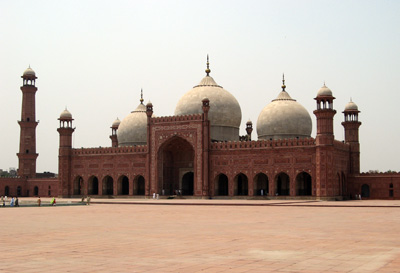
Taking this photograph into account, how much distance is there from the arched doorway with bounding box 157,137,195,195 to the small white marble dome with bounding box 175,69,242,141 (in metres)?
2.33

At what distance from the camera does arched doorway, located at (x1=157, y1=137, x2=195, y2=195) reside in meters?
40.8

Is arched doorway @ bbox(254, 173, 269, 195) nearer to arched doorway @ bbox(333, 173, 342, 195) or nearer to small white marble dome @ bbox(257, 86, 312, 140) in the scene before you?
small white marble dome @ bbox(257, 86, 312, 140)

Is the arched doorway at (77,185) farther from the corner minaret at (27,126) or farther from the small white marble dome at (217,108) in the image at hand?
the small white marble dome at (217,108)

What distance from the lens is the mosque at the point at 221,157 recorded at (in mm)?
35188

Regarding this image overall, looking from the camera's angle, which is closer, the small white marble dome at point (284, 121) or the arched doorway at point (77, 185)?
the small white marble dome at point (284, 121)

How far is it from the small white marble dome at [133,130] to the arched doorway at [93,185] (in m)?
4.11

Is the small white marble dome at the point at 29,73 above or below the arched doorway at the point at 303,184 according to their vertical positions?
above

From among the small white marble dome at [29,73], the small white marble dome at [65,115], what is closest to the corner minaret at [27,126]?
the small white marble dome at [29,73]

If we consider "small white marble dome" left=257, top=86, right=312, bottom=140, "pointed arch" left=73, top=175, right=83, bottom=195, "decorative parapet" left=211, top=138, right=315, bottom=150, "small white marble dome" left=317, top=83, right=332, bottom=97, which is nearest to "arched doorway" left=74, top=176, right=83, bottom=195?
"pointed arch" left=73, top=175, right=83, bottom=195

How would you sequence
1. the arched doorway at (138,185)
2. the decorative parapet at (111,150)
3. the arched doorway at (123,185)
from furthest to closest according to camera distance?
the arched doorway at (123,185)
the arched doorway at (138,185)
the decorative parapet at (111,150)

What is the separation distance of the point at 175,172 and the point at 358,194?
13.5 metres

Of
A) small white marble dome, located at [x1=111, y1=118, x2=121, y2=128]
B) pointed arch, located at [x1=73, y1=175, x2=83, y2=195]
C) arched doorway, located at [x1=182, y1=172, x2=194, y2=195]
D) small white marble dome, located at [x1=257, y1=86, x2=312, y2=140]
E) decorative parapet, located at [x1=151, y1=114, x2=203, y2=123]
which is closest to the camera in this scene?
decorative parapet, located at [x1=151, y1=114, x2=203, y2=123]

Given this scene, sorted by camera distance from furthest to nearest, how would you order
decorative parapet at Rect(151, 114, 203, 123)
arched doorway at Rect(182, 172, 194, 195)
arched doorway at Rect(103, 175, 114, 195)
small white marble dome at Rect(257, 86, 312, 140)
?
arched doorway at Rect(103, 175, 114, 195) < arched doorway at Rect(182, 172, 194, 195) < small white marble dome at Rect(257, 86, 312, 140) < decorative parapet at Rect(151, 114, 203, 123)

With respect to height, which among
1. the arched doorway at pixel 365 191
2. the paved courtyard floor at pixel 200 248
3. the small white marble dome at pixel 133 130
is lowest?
the paved courtyard floor at pixel 200 248
